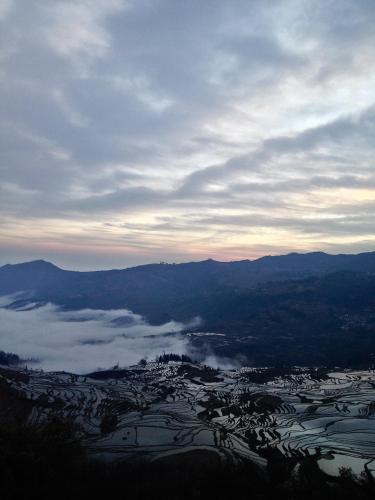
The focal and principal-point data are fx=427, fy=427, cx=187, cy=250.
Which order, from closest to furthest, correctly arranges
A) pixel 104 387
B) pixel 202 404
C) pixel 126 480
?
pixel 126 480, pixel 202 404, pixel 104 387

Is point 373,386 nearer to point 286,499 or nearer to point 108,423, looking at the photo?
point 108,423

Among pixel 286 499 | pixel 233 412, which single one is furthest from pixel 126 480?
pixel 233 412

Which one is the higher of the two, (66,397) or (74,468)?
(74,468)

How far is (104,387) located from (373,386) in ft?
347

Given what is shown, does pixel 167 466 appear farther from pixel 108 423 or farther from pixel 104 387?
pixel 104 387

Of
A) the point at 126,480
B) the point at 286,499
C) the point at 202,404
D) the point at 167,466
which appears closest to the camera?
the point at 286,499

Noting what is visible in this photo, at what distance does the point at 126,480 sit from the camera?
7131cm

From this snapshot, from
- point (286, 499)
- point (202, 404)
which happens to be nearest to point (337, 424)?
point (202, 404)

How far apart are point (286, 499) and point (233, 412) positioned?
222 ft

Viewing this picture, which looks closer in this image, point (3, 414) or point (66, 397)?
point (3, 414)

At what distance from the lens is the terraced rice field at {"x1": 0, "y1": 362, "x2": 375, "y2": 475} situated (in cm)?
9119

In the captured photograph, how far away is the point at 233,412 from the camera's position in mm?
130625

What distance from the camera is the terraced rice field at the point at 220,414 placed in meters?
91.2

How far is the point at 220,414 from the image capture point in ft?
427
